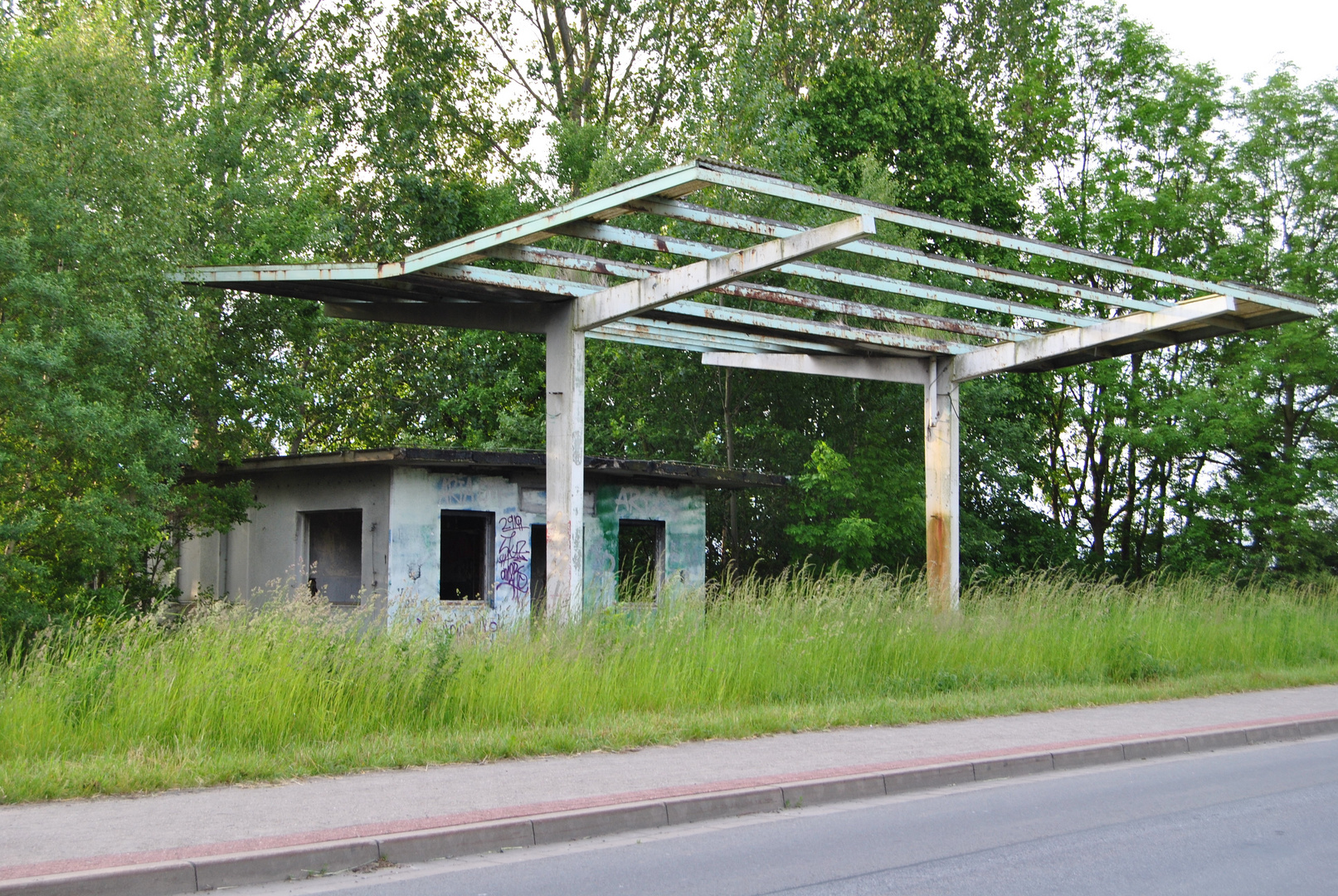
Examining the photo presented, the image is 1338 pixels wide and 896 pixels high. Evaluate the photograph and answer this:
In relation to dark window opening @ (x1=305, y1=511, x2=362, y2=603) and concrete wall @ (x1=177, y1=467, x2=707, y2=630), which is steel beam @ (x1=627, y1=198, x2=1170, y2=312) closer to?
concrete wall @ (x1=177, y1=467, x2=707, y2=630)

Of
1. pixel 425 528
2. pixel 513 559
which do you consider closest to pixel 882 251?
pixel 513 559

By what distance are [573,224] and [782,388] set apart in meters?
16.4

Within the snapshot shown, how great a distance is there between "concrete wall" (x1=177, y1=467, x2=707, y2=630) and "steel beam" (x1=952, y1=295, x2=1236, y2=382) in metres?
5.51

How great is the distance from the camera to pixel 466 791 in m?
7.96

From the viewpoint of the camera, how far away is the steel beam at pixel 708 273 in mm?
11914

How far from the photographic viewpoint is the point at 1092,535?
118 feet

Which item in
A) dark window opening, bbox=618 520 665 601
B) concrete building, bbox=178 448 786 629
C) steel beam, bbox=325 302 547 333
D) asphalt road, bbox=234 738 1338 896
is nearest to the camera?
asphalt road, bbox=234 738 1338 896

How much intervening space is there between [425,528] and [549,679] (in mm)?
7560

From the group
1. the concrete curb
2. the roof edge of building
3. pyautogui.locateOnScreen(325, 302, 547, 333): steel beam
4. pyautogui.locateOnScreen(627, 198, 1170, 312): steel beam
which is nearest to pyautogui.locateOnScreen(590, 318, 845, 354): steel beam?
pyautogui.locateOnScreen(325, 302, 547, 333): steel beam

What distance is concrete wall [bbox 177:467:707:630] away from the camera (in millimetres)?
17656

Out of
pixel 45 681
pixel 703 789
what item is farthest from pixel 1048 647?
pixel 45 681

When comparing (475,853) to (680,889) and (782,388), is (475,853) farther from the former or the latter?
(782,388)

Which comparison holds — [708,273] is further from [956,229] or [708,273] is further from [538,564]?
[538,564]

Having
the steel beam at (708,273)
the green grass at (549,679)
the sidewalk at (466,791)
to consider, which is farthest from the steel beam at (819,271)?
the sidewalk at (466,791)
